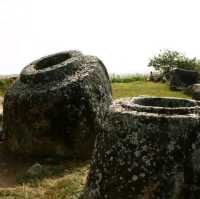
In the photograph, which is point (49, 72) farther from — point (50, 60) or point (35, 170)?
point (35, 170)

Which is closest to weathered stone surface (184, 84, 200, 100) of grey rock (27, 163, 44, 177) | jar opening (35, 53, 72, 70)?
jar opening (35, 53, 72, 70)

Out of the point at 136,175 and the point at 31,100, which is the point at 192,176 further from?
the point at 31,100

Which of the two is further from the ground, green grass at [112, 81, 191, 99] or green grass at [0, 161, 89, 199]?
green grass at [112, 81, 191, 99]

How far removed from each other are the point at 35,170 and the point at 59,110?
1.68 m

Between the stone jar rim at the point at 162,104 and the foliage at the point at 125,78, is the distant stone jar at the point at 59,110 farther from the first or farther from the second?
the foliage at the point at 125,78

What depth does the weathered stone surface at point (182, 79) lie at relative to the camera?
1094 inches

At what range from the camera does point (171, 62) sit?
39.0 meters

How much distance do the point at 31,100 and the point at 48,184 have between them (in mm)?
2830

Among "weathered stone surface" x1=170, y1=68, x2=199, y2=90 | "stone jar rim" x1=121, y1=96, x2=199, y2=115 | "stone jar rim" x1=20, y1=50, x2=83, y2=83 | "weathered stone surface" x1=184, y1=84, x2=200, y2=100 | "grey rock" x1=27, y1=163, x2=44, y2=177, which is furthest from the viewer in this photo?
"weathered stone surface" x1=170, y1=68, x2=199, y2=90

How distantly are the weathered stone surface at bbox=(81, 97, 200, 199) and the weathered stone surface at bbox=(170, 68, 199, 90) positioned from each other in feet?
69.4

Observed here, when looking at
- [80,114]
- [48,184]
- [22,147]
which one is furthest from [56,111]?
[48,184]

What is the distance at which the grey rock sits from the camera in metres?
10.8

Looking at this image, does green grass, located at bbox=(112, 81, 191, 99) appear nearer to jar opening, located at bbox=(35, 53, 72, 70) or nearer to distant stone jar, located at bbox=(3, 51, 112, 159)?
jar opening, located at bbox=(35, 53, 72, 70)

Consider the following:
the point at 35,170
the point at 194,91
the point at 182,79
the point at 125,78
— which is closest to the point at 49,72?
the point at 35,170
